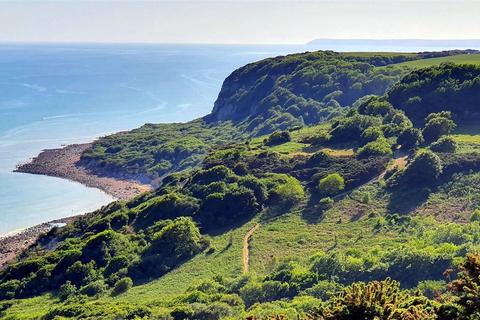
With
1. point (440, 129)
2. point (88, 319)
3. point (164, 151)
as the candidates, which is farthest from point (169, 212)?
point (164, 151)

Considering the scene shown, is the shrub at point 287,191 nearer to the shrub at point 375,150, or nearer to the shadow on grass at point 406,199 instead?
the shrub at point 375,150

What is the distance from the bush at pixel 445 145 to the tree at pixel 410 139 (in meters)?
2.98

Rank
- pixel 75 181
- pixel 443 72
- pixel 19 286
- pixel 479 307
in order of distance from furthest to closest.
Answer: pixel 75 181
pixel 443 72
pixel 19 286
pixel 479 307

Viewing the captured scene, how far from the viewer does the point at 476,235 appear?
119ft

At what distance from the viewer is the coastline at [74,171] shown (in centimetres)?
9238

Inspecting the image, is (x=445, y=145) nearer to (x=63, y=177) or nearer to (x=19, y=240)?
(x=19, y=240)

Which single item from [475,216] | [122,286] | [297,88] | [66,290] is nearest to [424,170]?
[475,216]

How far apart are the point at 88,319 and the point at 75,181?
68.5 metres

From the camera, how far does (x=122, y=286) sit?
41.9 m

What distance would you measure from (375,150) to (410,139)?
456cm

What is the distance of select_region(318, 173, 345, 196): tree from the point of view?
52.0 meters

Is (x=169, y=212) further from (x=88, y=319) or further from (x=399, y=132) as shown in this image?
(x=399, y=132)

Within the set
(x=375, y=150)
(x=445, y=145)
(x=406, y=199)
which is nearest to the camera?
(x=406, y=199)

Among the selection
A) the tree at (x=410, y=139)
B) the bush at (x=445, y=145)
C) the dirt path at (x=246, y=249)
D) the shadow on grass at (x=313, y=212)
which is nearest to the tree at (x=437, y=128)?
the tree at (x=410, y=139)
